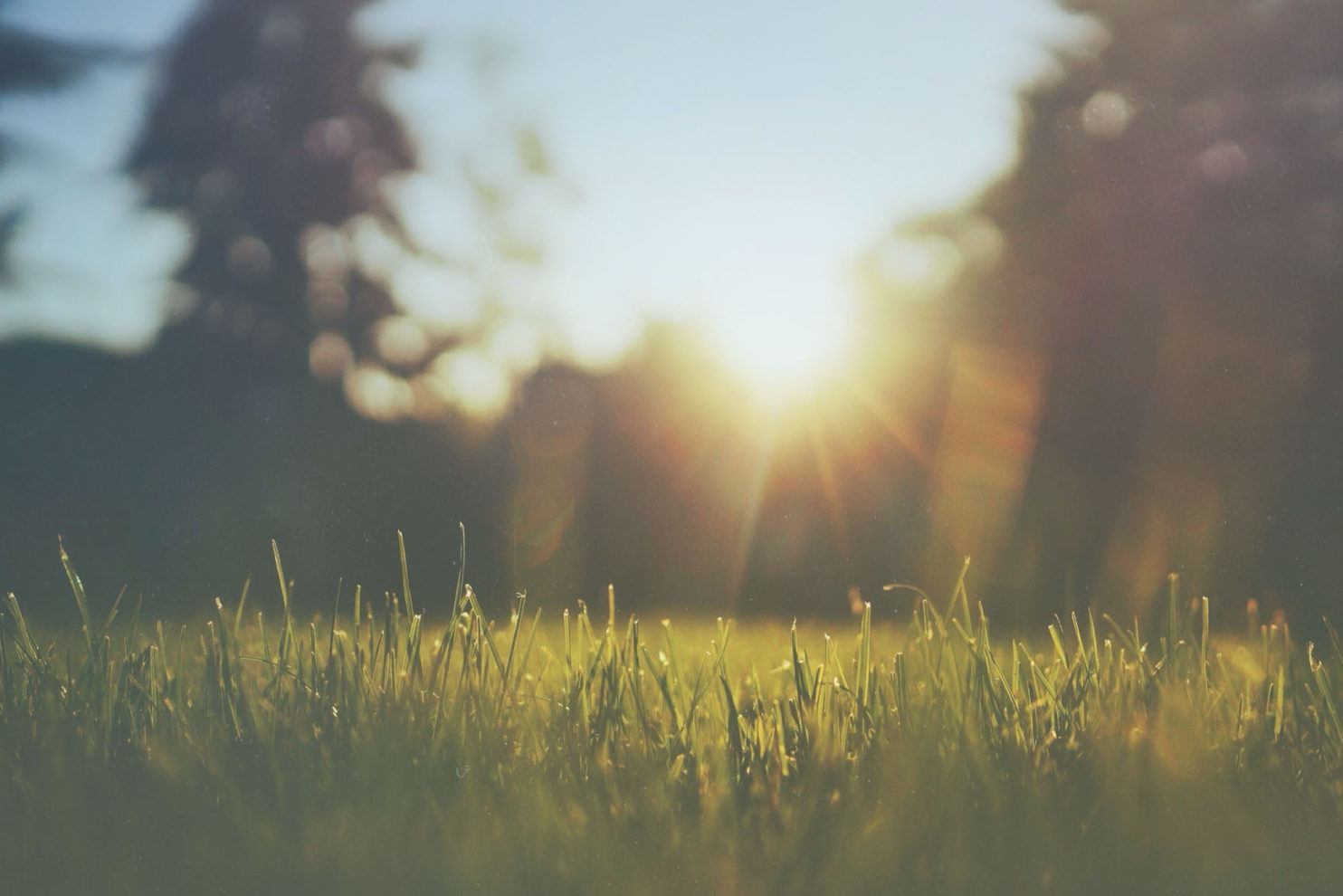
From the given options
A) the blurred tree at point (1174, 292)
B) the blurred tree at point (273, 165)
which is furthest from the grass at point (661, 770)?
the blurred tree at point (273, 165)

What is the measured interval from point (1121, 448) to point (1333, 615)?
158 inches

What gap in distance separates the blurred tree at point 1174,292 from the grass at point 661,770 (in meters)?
4.49

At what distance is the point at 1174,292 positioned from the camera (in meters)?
8.84

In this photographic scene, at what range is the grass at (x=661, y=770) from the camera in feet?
5.01

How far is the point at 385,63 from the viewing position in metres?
12.6

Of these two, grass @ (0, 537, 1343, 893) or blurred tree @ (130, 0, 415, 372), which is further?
blurred tree @ (130, 0, 415, 372)

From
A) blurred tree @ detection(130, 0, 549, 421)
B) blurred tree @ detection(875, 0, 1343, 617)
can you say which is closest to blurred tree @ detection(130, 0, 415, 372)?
blurred tree @ detection(130, 0, 549, 421)

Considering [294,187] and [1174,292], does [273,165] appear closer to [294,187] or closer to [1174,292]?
[294,187]

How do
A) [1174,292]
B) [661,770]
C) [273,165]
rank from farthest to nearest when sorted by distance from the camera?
[273,165] → [1174,292] → [661,770]

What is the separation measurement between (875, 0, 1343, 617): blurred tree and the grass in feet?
14.7

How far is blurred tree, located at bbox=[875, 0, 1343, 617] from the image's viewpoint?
7320 mm

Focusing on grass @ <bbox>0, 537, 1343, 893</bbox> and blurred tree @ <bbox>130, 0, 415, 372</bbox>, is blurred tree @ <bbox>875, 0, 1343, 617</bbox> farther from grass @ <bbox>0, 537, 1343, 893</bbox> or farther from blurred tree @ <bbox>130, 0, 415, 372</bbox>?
blurred tree @ <bbox>130, 0, 415, 372</bbox>

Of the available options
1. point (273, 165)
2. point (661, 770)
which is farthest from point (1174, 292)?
point (273, 165)

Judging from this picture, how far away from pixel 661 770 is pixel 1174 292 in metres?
8.44
